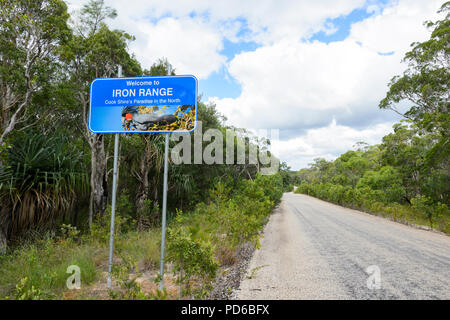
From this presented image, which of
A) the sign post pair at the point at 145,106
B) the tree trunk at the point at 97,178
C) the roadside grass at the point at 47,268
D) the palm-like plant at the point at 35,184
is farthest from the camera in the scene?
the tree trunk at the point at 97,178

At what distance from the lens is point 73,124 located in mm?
8383

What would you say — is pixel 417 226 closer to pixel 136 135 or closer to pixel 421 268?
pixel 421 268

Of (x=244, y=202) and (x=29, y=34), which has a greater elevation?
(x=29, y=34)

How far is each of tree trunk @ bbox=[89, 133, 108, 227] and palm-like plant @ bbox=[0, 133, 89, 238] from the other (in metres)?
0.77

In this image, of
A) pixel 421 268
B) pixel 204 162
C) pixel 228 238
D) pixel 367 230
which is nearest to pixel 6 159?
pixel 228 238

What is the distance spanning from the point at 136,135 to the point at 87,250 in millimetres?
4327

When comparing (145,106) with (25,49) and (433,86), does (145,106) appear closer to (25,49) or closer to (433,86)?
(25,49)

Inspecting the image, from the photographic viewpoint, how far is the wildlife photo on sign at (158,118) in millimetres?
3363

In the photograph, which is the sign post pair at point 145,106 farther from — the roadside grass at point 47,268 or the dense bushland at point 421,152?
the dense bushland at point 421,152

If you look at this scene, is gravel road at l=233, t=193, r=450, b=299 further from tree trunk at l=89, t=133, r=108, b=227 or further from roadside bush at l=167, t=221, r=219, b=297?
tree trunk at l=89, t=133, r=108, b=227

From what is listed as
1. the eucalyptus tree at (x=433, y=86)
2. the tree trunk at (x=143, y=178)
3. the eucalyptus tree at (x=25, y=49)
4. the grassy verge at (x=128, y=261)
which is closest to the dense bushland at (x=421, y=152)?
the eucalyptus tree at (x=433, y=86)

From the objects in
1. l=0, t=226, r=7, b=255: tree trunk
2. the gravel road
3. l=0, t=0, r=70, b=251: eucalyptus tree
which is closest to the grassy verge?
l=0, t=226, r=7, b=255: tree trunk

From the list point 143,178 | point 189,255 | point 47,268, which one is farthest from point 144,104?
point 143,178

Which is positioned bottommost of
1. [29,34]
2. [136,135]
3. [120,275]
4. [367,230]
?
[367,230]
